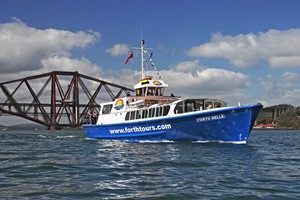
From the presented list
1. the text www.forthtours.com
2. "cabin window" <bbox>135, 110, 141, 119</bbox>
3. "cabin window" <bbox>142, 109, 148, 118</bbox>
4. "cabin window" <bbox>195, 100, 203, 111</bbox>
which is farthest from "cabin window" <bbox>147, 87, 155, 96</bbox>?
"cabin window" <bbox>195, 100, 203, 111</bbox>

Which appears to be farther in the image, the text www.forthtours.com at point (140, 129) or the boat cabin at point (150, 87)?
the boat cabin at point (150, 87)

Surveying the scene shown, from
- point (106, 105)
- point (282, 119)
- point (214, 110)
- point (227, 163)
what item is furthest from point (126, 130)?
point (282, 119)

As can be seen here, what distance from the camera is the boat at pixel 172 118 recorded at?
31.1 metres

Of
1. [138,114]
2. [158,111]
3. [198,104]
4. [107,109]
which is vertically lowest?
[138,114]

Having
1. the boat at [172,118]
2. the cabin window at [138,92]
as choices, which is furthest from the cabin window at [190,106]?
the cabin window at [138,92]

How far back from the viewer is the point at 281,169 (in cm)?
1708

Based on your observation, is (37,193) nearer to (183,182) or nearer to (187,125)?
(183,182)

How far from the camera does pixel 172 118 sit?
32.8 meters

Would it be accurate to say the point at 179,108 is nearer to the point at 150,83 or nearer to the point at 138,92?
the point at 150,83

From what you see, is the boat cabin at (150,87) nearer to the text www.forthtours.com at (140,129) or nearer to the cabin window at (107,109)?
the cabin window at (107,109)

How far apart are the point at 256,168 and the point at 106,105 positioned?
1112 inches

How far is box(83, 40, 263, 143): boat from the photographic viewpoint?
31094 millimetres

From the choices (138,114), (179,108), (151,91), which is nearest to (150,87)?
(151,91)

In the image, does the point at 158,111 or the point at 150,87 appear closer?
the point at 158,111
